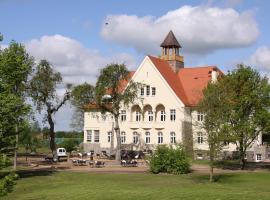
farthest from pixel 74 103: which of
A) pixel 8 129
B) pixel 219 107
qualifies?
pixel 8 129

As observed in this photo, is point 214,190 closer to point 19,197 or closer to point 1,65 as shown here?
point 19,197

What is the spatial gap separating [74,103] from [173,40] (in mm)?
22545

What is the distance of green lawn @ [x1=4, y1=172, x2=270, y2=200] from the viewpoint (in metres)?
30.7

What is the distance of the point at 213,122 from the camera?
40.8 meters

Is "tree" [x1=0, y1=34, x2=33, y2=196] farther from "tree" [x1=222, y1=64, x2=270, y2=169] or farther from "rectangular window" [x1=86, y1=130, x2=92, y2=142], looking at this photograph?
"rectangular window" [x1=86, y1=130, x2=92, y2=142]

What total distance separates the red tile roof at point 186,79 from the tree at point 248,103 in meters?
18.0

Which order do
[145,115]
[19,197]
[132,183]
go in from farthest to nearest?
[145,115], [132,183], [19,197]

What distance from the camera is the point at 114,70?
5841cm

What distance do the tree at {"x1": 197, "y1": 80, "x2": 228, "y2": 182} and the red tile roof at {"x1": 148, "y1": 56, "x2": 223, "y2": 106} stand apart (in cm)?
2787

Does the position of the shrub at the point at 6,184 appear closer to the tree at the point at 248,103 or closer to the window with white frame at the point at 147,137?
the tree at the point at 248,103

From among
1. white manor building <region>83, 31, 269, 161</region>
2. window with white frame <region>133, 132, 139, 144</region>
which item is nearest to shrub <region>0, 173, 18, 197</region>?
white manor building <region>83, 31, 269, 161</region>

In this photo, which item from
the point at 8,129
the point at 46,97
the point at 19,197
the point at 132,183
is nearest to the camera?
the point at 8,129

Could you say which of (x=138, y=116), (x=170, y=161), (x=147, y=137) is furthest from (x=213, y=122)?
(x=138, y=116)

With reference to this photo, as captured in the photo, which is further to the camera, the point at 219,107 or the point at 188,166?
the point at 188,166
